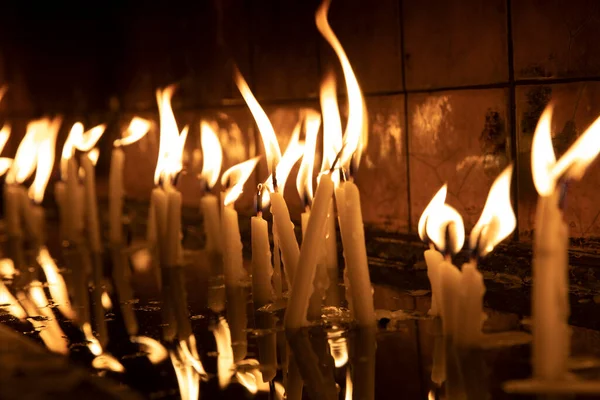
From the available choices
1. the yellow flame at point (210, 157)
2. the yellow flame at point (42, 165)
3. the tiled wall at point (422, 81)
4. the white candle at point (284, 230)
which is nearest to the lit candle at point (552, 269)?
the white candle at point (284, 230)

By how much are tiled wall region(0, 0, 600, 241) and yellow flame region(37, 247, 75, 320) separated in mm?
658

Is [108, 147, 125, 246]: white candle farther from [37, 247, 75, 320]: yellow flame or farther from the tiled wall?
the tiled wall

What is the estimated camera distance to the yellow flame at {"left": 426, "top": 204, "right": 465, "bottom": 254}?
3.94 ft

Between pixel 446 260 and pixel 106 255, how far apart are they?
4.00ft

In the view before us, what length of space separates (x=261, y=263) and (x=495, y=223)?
48cm

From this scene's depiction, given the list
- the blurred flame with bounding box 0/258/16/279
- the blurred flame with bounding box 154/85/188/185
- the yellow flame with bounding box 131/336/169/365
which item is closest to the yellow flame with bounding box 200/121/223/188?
the blurred flame with bounding box 154/85/188/185

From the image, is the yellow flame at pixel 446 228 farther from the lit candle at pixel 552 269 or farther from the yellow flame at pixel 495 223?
the lit candle at pixel 552 269

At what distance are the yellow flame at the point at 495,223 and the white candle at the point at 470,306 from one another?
0.03m

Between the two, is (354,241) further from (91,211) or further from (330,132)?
(91,211)

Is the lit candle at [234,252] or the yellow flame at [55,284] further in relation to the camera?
the yellow flame at [55,284]

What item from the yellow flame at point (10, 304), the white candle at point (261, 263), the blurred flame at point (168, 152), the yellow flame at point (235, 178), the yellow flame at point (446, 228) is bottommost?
the yellow flame at point (10, 304)

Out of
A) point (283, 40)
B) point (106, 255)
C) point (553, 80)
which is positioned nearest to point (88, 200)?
point (106, 255)

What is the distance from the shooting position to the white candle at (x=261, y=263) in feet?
4.84

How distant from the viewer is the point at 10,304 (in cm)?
172
